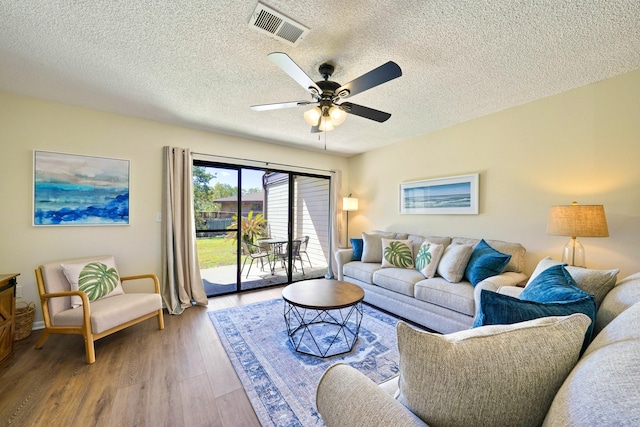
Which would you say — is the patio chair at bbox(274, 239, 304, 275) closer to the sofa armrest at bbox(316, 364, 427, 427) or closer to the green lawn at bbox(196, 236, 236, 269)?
the green lawn at bbox(196, 236, 236, 269)

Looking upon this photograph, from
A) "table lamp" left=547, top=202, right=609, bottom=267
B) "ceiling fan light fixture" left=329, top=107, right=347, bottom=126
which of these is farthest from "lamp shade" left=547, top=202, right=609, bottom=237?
"ceiling fan light fixture" left=329, top=107, right=347, bottom=126

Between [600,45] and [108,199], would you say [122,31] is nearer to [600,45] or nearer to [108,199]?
[108,199]

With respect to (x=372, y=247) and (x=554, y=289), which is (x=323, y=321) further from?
(x=554, y=289)

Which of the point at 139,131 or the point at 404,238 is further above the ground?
the point at 139,131

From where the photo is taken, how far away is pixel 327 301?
2.18 meters

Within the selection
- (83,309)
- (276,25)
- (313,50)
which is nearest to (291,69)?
(276,25)

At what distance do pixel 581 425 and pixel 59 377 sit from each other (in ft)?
9.77

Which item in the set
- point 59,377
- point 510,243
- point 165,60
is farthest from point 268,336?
point 510,243

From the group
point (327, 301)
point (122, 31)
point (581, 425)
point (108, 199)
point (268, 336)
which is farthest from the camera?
point (108, 199)

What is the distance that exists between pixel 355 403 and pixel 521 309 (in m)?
0.69

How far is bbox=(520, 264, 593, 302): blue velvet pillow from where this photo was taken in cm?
108

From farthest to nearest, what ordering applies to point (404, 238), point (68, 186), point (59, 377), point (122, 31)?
point (404, 238) < point (68, 186) < point (59, 377) < point (122, 31)

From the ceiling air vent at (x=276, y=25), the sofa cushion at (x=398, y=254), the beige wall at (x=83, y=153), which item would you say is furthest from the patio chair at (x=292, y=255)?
the ceiling air vent at (x=276, y=25)

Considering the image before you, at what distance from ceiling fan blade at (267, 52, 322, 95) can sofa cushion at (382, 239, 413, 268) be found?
233 centimetres
